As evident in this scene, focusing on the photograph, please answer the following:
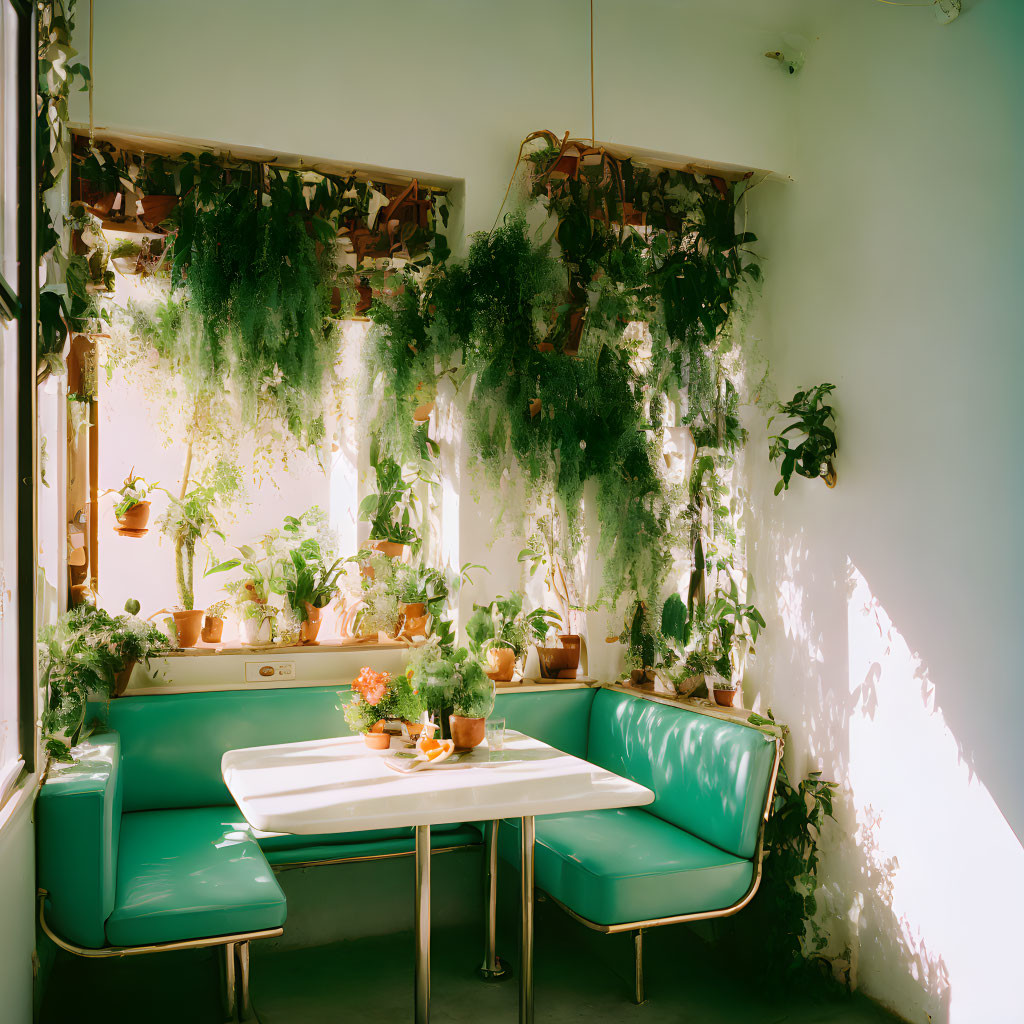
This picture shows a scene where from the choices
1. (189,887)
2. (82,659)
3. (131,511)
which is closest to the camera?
(189,887)

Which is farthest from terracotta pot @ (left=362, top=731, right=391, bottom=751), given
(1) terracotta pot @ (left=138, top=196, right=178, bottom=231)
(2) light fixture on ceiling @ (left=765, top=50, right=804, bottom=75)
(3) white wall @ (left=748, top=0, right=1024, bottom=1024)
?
(2) light fixture on ceiling @ (left=765, top=50, right=804, bottom=75)

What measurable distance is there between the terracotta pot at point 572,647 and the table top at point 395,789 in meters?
0.90

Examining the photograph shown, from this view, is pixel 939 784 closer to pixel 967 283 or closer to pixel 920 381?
pixel 920 381

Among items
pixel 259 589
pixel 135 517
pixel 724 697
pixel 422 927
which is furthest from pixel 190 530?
pixel 724 697

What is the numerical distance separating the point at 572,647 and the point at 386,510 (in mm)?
950

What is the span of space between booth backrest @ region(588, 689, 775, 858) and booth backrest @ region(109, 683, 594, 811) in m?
1.01

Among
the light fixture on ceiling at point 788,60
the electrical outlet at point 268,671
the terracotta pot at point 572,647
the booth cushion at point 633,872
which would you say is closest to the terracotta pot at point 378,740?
the booth cushion at point 633,872

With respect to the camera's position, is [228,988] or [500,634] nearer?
[228,988]

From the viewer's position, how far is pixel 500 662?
139 inches

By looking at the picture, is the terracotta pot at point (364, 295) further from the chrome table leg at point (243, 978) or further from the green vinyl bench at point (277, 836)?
the chrome table leg at point (243, 978)

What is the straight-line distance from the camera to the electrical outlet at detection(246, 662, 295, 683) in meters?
3.42

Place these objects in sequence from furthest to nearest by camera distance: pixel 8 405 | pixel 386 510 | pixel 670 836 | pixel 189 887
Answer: pixel 386 510, pixel 670 836, pixel 189 887, pixel 8 405

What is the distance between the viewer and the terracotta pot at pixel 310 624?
3.51 meters

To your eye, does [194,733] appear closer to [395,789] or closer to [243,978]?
[243,978]
